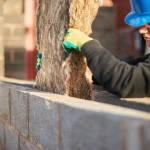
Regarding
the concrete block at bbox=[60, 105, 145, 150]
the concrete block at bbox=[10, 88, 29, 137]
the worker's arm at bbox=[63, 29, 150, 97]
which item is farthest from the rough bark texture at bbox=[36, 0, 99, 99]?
the concrete block at bbox=[60, 105, 145, 150]

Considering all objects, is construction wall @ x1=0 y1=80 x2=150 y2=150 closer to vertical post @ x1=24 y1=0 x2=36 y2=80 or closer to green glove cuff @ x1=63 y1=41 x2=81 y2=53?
green glove cuff @ x1=63 y1=41 x2=81 y2=53

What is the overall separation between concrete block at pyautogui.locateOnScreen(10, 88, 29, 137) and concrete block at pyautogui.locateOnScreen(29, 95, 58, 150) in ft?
0.44

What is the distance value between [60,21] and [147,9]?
66cm

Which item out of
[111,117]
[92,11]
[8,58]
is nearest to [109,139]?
[111,117]

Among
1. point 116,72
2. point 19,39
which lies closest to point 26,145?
point 116,72

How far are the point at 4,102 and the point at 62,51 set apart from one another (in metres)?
1.11

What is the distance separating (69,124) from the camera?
2.37 meters

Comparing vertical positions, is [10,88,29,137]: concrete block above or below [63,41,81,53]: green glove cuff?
below

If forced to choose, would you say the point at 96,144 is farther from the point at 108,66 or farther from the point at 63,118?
the point at 108,66

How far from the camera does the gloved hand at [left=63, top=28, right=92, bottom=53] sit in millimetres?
2799

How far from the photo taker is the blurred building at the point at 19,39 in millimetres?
10328

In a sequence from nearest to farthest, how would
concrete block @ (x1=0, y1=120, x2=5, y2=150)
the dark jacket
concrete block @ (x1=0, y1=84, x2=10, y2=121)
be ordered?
1. the dark jacket
2. concrete block @ (x1=0, y1=84, x2=10, y2=121)
3. concrete block @ (x1=0, y1=120, x2=5, y2=150)

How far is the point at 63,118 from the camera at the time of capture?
8.00 feet

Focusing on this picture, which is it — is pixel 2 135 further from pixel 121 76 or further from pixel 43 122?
pixel 121 76
